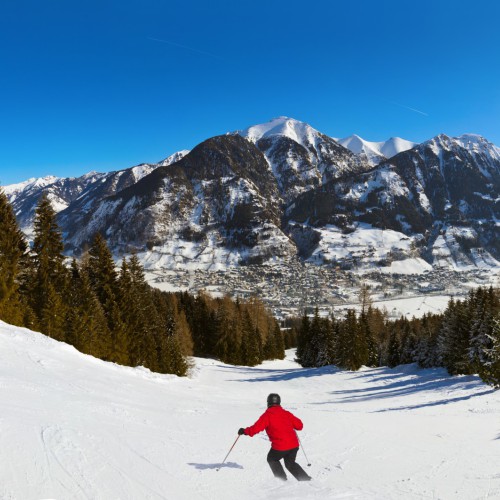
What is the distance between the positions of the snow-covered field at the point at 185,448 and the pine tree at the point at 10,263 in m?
11.9

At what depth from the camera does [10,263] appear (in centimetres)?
3278

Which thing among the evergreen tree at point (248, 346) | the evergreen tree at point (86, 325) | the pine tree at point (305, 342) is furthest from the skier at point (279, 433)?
the pine tree at point (305, 342)

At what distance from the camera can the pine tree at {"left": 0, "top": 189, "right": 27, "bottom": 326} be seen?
101ft

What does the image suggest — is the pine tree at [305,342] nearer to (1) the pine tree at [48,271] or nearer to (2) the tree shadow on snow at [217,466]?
(1) the pine tree at [48,271]

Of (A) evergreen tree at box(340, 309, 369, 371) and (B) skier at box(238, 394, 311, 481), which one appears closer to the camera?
(B) skier at box(238, 394, 311, 481)

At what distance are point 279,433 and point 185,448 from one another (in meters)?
3.65

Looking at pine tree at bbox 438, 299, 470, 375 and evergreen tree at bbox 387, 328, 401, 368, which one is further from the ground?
pine tree at bbox 438, 299, 470, 375

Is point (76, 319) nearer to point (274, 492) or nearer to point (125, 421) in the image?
point (125, 421)

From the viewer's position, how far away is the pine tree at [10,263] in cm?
3066

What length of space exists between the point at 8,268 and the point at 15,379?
21.3 m

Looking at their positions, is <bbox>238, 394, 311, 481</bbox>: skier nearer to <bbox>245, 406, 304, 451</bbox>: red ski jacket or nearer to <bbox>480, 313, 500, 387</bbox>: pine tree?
<bbox>245, 406, 304, 451</bbox>: red ski jacket

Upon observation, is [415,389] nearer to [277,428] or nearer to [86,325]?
[86,325]

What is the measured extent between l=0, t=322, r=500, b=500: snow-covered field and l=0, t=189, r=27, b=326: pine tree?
1191 centimetres

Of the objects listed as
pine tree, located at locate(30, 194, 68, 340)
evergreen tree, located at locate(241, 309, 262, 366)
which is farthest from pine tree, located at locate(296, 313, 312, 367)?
pine tree, located at locate(30, 194, 68, 340)
